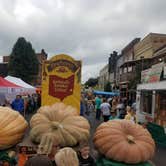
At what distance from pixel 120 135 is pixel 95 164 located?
52 cm

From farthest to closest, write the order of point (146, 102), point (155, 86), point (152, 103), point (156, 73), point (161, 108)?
point (146, 102)
point (152, 103)
point (156, 73)
point (155, 86)
point (161, 108)

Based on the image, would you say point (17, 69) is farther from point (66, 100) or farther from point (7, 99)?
point (66, 100)

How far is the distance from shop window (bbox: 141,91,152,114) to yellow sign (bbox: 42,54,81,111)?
957 centimetres

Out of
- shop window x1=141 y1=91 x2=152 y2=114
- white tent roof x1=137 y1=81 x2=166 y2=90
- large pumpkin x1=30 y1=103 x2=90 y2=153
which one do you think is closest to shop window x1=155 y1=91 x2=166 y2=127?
white tent roof x1=137 y1=81 x2=166 y2=90

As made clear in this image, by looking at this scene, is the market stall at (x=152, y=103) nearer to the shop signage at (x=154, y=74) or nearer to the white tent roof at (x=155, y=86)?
the white tent roof at (x=155, y=86)

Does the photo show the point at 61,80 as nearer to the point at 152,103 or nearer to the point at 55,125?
the point at 55,125

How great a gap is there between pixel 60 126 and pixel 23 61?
169 feet

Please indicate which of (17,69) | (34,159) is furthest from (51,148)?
(17,69)

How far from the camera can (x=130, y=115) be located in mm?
12781

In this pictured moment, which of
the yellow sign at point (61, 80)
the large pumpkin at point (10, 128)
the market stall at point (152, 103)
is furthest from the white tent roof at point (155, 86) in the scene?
the large pumpkin at point (10, 128)

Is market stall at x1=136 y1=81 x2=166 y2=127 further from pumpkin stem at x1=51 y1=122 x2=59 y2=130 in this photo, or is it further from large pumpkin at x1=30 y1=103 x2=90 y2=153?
pumpkin stem at x1=51 y1=122 x2=59 y2=130

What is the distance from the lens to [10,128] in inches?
215

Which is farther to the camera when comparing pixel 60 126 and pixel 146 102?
pixel 146 102

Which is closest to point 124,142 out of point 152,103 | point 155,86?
point 155,86
